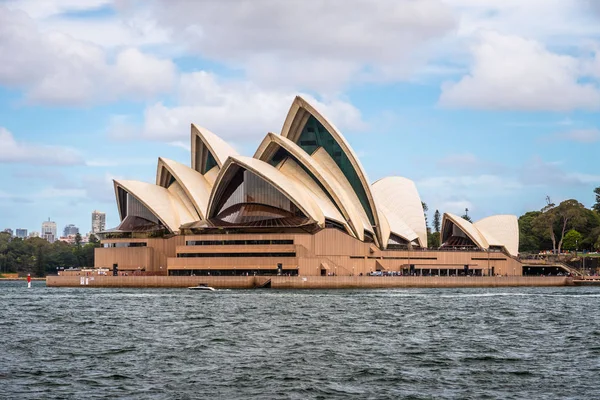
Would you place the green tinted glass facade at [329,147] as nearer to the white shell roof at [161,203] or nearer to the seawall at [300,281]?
the seawall at [300,281]

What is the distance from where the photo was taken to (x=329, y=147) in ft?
325

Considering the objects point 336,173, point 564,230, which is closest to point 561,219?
point 564,230

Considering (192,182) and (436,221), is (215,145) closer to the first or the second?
(192,182)

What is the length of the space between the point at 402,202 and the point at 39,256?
3084 inches

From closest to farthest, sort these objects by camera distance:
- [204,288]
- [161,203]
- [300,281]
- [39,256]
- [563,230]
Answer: [204,288]
[300,281]
[161,203]
[563,230]
[39,256]

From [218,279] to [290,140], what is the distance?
17.9 metres

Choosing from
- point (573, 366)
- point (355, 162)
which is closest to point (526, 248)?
point (355, 162)

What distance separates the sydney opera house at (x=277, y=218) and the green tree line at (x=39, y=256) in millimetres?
56913

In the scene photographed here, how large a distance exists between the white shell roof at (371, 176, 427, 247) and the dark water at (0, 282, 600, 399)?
4915 cm

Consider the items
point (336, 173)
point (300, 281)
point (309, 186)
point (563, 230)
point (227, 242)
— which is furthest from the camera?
point (563, 230)

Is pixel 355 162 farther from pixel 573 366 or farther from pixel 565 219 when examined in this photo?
pixel 573 366

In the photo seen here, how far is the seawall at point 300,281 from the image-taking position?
89.4 m

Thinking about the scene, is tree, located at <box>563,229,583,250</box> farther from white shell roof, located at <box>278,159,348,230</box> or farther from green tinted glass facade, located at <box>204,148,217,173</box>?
green tinted glass facade, located at <box>204,148,217,173</box>

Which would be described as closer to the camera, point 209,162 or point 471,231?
point 209,162
